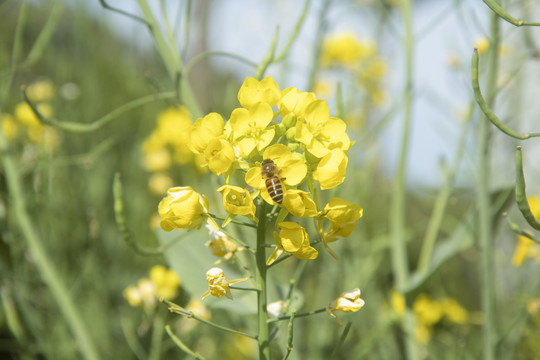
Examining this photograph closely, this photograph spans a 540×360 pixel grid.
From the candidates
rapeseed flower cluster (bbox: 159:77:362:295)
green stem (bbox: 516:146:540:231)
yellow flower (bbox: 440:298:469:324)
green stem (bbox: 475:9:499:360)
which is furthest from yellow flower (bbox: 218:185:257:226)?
yellow flower (bbox: 440:298:469:324)

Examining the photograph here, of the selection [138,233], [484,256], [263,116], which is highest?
[263,116]

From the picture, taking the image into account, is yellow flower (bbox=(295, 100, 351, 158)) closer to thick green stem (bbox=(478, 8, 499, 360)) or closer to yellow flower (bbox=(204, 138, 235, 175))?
yellow flower (bbox=(204, 138, 235, 175))

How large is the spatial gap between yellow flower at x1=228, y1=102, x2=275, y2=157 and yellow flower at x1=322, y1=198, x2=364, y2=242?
9cm

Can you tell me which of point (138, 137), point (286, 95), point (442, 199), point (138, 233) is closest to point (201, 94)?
point (138, 137)

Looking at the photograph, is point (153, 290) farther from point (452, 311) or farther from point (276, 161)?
point (452, 311)

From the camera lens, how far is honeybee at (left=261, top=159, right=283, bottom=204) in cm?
40

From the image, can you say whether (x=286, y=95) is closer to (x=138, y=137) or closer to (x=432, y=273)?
(x=432, y=273)

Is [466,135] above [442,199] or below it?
above

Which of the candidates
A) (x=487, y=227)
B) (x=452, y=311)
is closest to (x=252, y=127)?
(x=487, y=227)

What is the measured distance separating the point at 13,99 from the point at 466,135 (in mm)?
2042

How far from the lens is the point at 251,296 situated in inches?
28.9

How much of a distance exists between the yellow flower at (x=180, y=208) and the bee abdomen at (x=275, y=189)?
0.30 feet

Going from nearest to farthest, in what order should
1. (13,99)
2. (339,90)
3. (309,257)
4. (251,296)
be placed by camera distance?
(309,257)
(339,90)
(251,296)
(13,99)

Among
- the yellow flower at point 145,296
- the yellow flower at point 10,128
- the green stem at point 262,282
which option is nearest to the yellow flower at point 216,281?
the green stem at point 262,282
